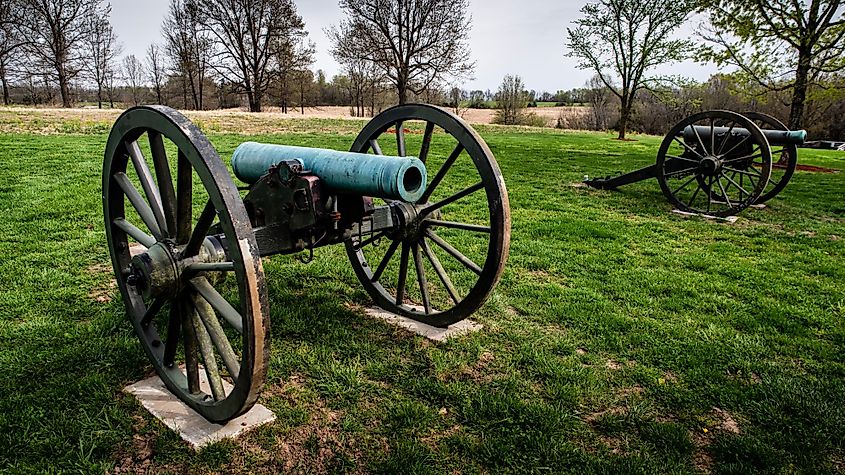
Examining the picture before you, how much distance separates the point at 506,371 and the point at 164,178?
2.16m

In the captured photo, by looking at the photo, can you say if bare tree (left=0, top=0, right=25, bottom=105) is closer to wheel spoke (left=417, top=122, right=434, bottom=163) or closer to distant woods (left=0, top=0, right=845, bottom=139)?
distant woods (left=0, top=0, right=845, bottom=139)

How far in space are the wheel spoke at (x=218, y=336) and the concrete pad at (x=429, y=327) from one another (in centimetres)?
152

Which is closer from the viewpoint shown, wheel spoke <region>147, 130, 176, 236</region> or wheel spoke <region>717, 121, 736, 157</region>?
wheel spoke <region>147, 130, 176, 236</region>

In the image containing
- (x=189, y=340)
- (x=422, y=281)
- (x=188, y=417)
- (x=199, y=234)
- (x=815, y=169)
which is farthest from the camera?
(x=815, y=169)

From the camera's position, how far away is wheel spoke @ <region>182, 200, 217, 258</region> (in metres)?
2.28

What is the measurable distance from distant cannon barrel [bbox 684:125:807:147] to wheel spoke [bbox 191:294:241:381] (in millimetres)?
7745

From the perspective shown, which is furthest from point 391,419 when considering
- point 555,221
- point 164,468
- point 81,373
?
point 555,221

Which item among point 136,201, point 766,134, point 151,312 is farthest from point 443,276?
point 766,134

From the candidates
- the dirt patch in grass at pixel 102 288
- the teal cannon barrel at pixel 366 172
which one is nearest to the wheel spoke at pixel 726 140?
the teal cannon barrel at pixel 366 172

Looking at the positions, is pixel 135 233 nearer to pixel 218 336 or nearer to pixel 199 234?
pixel 199 234

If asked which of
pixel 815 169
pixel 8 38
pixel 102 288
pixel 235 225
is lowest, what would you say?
pixel 102 288

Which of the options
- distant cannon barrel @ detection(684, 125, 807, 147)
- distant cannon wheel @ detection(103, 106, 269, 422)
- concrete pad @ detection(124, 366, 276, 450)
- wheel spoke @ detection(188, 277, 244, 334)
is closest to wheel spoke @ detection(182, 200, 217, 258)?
distant cannon wheel @ detection(103, 106, 269, 422)

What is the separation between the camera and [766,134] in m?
8.10

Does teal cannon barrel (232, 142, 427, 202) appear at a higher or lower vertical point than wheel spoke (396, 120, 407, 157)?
lower
